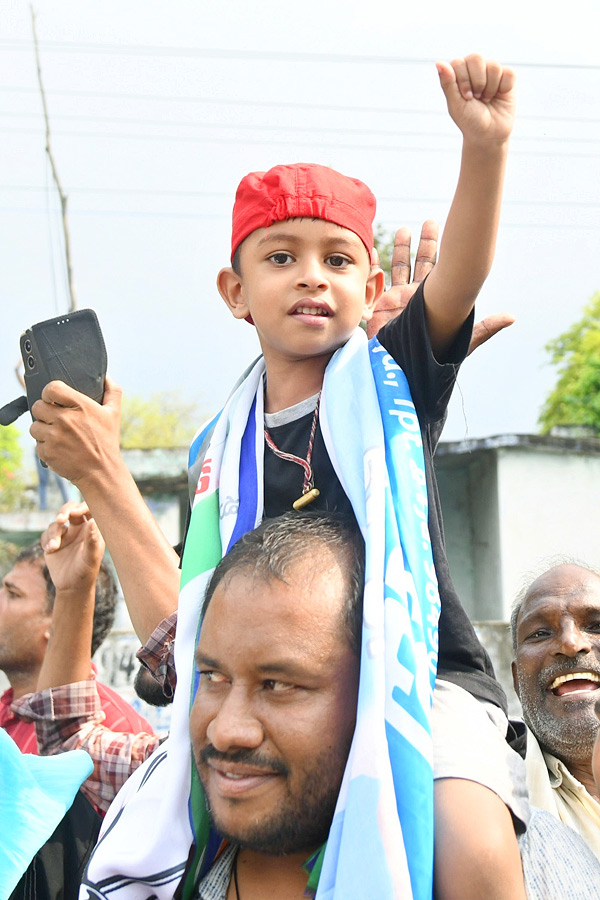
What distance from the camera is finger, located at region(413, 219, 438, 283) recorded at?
3035mm

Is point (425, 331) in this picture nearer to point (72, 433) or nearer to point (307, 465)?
point (307, 465)

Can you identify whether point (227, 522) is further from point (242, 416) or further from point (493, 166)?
point (493, 166)

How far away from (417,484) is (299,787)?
654 millimetres

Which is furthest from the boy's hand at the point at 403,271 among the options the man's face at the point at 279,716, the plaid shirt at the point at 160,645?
the man's face at the point at 279,716

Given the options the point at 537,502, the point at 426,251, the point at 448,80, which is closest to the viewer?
the point at 448,80

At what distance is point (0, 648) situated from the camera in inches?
193

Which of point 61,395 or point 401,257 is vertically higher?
point 401,257

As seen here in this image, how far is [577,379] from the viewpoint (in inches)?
1473

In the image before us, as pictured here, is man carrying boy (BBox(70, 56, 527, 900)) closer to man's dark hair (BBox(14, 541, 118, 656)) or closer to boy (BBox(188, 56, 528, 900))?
boy (BBox(188, 56, 528, 900))

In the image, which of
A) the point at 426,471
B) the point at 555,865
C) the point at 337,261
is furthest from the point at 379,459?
the point at 555,865

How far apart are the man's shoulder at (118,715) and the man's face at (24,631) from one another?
480 mm

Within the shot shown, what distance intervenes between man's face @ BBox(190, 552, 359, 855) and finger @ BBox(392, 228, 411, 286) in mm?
1235

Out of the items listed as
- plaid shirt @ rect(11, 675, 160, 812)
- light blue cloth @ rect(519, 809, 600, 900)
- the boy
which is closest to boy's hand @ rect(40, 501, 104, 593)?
plaid shirt @ rect(11, 675, 160, 812)

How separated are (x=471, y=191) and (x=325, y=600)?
0.91 meters
